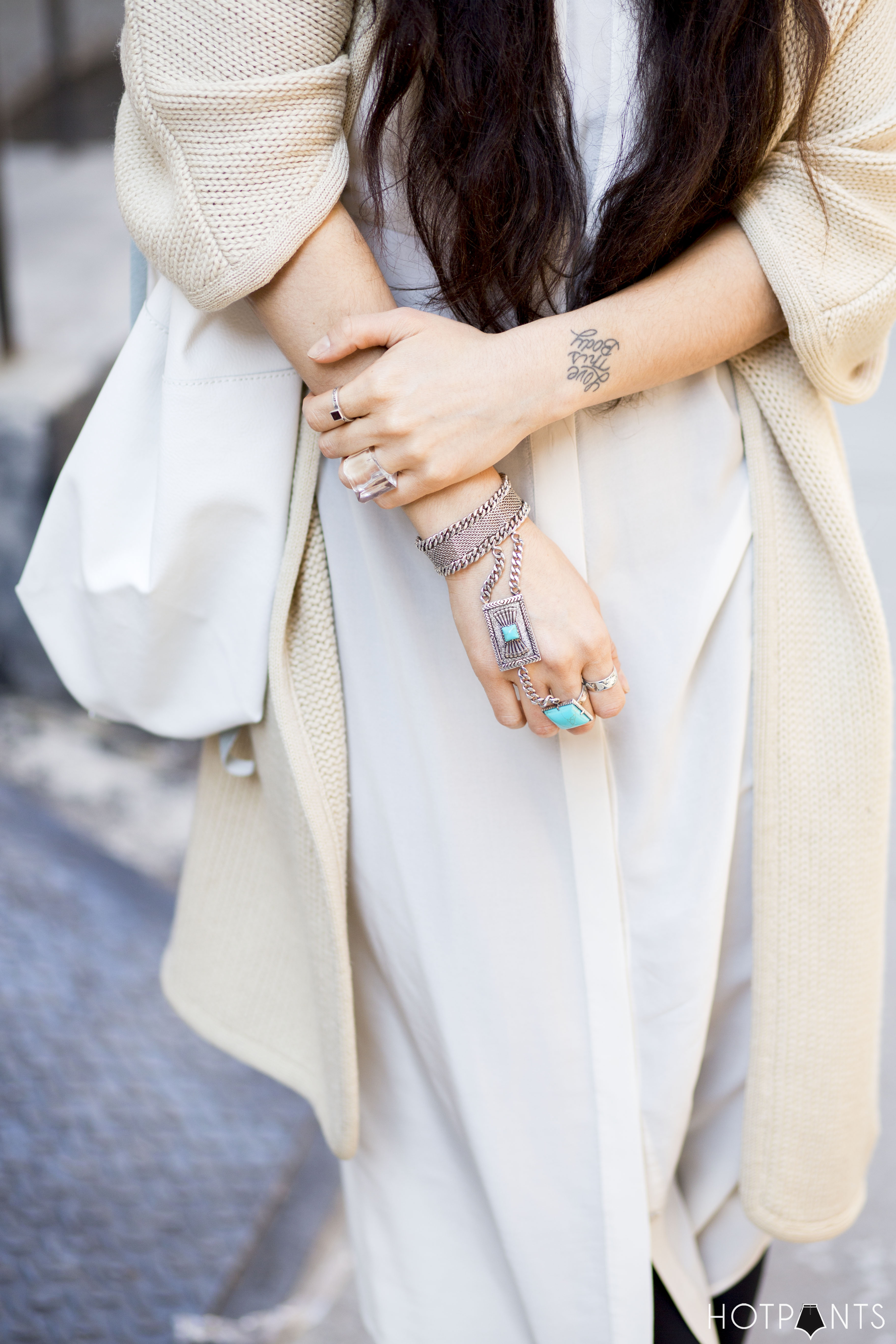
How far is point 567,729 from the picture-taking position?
0.79 meters

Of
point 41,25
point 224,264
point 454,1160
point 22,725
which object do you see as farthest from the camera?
point 41,25

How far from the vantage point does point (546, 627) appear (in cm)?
74

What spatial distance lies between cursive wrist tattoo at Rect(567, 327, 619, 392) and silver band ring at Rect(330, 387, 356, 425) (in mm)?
144

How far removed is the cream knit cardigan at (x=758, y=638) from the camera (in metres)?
0.69

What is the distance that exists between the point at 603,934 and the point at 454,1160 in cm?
29

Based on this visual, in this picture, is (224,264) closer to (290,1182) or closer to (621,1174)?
(621,1174)

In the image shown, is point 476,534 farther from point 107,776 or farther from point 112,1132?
point 107,776

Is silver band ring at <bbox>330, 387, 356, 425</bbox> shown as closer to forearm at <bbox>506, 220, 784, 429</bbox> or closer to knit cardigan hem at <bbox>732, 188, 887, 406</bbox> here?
forearm at <bbox>506, 220, 784, 429</bbox>

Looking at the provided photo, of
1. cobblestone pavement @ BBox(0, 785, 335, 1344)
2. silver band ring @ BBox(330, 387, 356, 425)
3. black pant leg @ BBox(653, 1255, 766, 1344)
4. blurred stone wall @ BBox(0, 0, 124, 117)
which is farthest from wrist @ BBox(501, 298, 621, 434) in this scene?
blurred stone wall @ BBox(0, 0, 124, 117)

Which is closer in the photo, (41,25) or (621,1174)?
(621,1174)

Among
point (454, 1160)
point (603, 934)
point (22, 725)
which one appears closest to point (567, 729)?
point (603, 934)

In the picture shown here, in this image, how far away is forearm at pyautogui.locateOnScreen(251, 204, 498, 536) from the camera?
72cm

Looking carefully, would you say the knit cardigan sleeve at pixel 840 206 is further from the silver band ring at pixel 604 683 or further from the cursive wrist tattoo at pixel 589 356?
the silver band ring at pixel 604 683

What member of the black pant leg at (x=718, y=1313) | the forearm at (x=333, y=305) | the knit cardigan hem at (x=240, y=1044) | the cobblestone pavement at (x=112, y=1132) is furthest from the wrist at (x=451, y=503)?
the cobblestone pavement at (x=112, y=1132)
